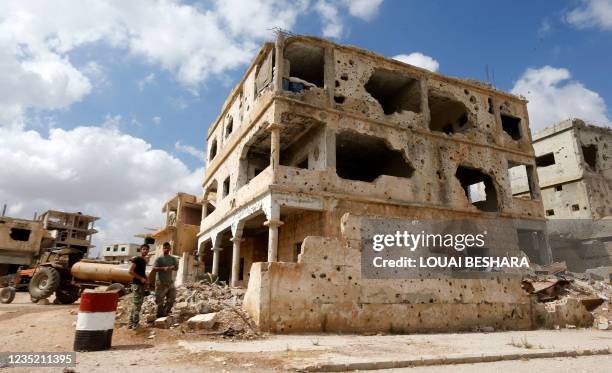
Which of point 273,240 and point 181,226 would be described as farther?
point 181,226

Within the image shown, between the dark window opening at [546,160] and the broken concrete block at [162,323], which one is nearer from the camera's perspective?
the broken concrete block at [162,323]

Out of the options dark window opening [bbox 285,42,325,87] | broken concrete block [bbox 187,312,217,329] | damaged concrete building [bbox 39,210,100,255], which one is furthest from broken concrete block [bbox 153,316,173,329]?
damaged concrete building [bbox 39,210,100,255]

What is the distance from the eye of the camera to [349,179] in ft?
53.6

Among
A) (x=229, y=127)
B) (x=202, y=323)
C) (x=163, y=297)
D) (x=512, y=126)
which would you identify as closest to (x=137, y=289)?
(x=163, y=297)

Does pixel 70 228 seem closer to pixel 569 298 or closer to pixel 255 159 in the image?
pixel 255 159

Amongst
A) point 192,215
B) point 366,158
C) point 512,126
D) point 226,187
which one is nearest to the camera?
point 366,158

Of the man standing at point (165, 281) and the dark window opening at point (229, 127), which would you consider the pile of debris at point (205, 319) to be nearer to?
the man standing at point (165, 281)

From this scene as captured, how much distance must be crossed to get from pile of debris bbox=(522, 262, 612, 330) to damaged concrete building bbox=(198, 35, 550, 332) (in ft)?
2.43

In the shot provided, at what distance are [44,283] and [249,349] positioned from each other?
11.2 meters

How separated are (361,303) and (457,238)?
7.13 metres

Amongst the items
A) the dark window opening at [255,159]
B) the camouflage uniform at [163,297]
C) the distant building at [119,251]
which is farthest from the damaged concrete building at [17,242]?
the camouflage uniform at [163,297]

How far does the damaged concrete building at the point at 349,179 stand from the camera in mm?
8445

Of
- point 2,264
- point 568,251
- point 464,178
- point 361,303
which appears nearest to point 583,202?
point 568,251

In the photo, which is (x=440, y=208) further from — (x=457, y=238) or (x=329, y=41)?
(x=329, y=41)
